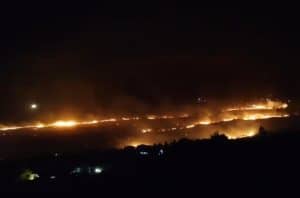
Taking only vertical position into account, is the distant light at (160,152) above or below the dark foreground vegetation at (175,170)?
above

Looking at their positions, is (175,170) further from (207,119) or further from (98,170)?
(207,119)

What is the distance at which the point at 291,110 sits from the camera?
7100 centimetres

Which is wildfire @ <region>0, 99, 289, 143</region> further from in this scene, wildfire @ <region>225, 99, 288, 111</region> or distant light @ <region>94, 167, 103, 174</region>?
distant light @ <region>94, 167, 103, 174</region>

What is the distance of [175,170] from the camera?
113 ft

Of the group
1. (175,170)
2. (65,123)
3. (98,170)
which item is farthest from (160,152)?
(65,123)

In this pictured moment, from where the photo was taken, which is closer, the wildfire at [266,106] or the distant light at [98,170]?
the distant light at [98,170]

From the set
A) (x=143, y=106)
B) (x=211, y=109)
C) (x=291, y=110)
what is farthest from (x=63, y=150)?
(x=291, y=110)

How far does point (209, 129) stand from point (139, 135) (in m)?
9.81

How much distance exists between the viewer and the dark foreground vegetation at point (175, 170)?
101 feet

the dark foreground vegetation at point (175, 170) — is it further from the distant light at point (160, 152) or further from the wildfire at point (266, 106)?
the wildfire at point (266, 106)

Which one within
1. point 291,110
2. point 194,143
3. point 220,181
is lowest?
point 220,181

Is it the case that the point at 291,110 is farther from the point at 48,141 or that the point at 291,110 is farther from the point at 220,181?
the point at 220,181

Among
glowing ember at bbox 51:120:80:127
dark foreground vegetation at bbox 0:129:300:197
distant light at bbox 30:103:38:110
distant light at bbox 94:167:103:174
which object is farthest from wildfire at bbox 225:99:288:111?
distant light at bbox 94:167:103:174

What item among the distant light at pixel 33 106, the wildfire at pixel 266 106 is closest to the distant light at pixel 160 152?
the distant light at pixel 33 106
